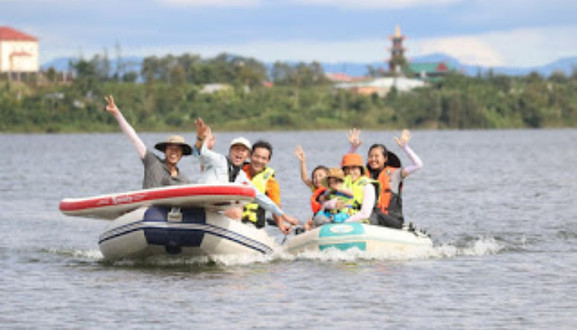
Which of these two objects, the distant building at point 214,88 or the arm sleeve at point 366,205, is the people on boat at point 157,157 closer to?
the arm sleeve at point 366,205

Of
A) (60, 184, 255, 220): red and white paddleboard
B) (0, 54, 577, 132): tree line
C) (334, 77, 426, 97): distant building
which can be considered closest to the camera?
(60, 184, 255, 220): red and white paddleboard

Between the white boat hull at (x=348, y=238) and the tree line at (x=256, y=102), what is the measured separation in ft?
277

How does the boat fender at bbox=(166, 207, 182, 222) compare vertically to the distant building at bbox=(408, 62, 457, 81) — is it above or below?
below

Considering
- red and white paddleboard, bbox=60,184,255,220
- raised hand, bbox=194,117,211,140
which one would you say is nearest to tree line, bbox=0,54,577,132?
red and white paddleboard, bbox=60,184,255,220

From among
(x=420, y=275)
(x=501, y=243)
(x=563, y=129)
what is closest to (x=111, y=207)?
(x=420, y=275)

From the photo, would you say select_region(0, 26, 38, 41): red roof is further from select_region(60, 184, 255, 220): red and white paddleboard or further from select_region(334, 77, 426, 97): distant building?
select_region(60, 184, 255, 220): red and white paddleboard

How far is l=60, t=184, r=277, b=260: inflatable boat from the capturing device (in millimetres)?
13508

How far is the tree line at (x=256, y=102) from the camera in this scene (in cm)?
10088

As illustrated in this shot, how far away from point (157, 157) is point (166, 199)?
788mm

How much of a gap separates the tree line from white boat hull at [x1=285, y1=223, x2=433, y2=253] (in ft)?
277

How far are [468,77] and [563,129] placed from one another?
11403 millimetres

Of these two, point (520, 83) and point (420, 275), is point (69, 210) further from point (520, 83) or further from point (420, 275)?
point (520, 83)

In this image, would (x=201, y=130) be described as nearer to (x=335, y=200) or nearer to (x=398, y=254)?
(x=335, y=200)

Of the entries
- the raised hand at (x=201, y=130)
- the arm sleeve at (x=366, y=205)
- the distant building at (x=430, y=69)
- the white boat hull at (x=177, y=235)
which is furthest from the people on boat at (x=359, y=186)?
the distant building at (x=430, y=69)
